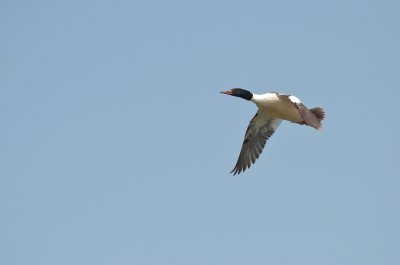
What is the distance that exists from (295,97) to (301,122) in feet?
2.85

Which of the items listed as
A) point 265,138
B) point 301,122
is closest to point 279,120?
point 265,138

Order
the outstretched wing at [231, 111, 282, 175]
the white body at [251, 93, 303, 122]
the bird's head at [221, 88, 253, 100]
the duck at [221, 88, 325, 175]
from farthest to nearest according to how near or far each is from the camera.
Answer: the outstretched wing at [231, 111, 282, 175] < the bird's head at [221, 88, 253, 100] < the white body at [251, 93, 303, 122] < the duck at [221, 88, 325, 175]

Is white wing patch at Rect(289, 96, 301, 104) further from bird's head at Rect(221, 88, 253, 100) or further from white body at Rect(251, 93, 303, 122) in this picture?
bird's head at Rect(221, 88, 253, 100)

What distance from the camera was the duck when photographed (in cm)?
1599

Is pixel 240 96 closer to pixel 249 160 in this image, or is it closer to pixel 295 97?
pixel 295 97

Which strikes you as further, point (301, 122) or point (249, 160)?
point (249, 160)

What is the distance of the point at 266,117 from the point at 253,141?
3.58 ft

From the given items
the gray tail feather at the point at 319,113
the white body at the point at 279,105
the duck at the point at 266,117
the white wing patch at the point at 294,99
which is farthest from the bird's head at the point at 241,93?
the gray tail feather at the point at 319,113

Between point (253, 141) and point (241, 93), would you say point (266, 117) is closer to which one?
point (253, 141)

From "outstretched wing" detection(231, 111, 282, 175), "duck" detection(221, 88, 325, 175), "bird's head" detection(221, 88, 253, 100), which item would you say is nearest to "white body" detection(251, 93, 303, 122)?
"duck" detection(221, 88, 325, 175)

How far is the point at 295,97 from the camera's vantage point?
643 inches

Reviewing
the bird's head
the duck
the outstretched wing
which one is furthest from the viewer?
the outstretched wing

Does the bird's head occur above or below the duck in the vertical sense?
above

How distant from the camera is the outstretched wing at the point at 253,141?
1875 cm
